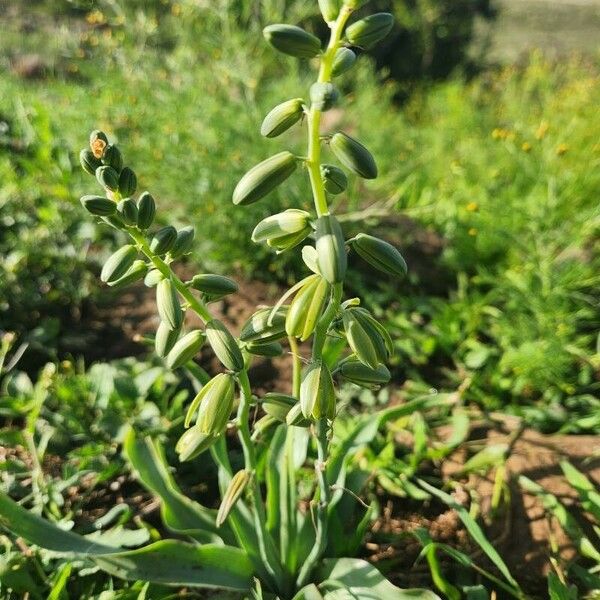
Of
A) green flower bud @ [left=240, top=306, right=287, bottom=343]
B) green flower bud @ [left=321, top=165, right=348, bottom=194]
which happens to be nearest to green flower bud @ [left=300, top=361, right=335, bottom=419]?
green flower bud @ [left=240, top=306, right=287, bottom=343]

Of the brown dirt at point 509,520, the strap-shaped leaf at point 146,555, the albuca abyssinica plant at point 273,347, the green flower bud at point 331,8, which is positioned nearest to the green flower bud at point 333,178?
the albuca abyssinica plant at point 273,347

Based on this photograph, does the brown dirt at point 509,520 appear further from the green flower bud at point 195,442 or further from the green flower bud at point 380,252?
the green flower bud at point 380,252

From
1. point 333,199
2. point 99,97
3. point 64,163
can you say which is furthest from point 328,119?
point 64,163

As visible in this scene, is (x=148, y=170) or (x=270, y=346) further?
(x=148, y=170)

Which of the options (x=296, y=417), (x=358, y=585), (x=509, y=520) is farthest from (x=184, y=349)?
(x=509, y=520)

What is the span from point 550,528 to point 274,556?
860mm

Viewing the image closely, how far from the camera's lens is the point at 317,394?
3.31 ft

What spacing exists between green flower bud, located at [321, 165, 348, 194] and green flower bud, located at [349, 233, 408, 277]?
0.09 meters

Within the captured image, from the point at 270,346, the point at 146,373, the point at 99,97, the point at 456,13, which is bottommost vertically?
the point at 270,346

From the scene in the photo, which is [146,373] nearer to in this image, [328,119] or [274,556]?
[274,556]

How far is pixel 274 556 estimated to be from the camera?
1406mm

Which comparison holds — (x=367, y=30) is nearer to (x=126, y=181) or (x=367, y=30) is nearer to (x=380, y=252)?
(x=380, y=252)

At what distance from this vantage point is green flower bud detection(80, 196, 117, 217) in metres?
0.94

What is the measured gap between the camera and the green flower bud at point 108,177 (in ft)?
3.11
